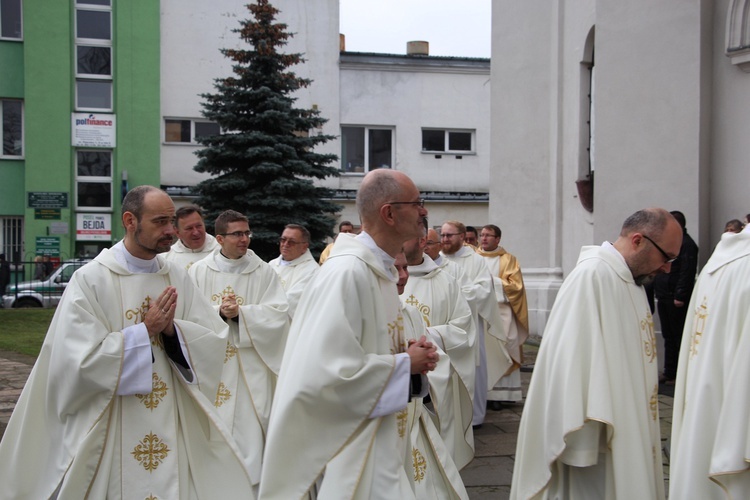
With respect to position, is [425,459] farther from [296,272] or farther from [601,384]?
[296,272]

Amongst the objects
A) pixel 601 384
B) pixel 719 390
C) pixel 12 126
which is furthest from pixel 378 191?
pixel 12 126

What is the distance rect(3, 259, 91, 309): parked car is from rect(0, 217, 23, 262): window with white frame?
2851 mm

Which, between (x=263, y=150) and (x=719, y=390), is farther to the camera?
(x=263, y=150)

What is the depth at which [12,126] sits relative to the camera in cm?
2411

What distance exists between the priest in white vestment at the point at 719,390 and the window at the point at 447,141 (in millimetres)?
21674

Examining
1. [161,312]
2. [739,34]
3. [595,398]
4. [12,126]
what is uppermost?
[12,126]

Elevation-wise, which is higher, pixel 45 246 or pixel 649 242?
pixel 649 242

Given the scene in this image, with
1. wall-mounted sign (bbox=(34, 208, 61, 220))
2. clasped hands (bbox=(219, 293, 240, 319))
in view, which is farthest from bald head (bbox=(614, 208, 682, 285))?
wall-mounted sign (bbox=(34, 208, 61, 220))

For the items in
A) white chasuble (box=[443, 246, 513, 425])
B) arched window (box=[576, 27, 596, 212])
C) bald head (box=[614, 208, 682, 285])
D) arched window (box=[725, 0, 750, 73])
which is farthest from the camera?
arched window (box=[576, 27, 596, 212])

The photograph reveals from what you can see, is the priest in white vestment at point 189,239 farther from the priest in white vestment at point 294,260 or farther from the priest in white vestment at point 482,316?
the priest in white vestment at point 482,316

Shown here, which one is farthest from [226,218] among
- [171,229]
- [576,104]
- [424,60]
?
[424,60]

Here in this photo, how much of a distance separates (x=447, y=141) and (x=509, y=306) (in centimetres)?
1654

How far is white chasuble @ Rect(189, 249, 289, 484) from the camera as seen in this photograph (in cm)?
649

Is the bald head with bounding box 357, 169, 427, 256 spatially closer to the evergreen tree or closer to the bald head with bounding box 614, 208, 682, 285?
the bald head with bounding box 614, 208, 682, 285
